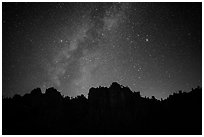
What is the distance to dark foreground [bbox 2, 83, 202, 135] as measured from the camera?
40.5 metres

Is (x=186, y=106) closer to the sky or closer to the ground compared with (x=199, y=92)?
closer to the ground

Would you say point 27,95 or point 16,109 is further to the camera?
point 27,95

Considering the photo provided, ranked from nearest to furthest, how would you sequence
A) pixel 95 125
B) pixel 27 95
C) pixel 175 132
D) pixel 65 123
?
pixel 175 132
pixel 95 125
pixel 65 123
pixel 27 95

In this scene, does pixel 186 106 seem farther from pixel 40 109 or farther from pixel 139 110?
pixel 40 109

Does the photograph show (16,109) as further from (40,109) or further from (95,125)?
(95,125)

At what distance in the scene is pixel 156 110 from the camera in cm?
4862

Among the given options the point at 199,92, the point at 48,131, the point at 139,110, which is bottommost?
the point at 48,131

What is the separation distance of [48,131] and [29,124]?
9667mm

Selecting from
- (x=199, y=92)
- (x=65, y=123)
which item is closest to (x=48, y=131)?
(x=65, y=123)

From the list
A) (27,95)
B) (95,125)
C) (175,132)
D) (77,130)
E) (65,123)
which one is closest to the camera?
(175,132)

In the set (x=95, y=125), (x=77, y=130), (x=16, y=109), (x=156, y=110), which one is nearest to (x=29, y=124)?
(x=16, y=109)

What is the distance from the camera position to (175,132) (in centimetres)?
3378

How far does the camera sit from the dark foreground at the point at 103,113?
133 ft

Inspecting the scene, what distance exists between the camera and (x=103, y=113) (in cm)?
5106
